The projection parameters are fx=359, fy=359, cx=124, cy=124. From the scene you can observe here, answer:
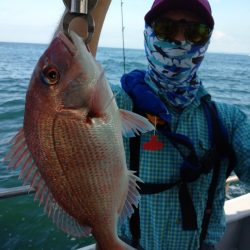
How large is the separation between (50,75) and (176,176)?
1.09 m

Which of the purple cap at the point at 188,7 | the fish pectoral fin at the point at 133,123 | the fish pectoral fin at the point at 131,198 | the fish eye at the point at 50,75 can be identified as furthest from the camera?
the purple cap at the point at 188,7

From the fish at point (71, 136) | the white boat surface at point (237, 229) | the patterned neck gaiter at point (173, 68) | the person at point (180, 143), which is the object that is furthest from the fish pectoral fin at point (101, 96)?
the white boat surface at point (237, 229)

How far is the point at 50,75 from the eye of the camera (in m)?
1.26

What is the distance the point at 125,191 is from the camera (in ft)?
4.80

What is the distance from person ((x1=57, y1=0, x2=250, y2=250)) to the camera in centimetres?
203

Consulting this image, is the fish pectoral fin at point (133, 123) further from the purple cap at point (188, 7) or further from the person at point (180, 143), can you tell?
the purple cap at point (188, 7)

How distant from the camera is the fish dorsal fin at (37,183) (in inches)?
50.8

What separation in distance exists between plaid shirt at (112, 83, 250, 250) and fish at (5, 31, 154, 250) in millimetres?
713

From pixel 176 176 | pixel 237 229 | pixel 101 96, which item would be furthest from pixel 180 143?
pixel 237 229

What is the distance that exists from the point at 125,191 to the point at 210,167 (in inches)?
30.0

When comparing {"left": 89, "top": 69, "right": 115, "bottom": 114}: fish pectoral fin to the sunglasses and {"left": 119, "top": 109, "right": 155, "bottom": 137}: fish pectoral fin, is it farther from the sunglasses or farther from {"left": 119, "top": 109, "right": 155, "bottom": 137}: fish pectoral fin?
the sunglasses

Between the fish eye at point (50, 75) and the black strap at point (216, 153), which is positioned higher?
the fish eye at point (50, 75)

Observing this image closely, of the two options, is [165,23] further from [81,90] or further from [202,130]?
[81,90]

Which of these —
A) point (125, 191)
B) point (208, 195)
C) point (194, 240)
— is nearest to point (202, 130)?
point (208, 195)
